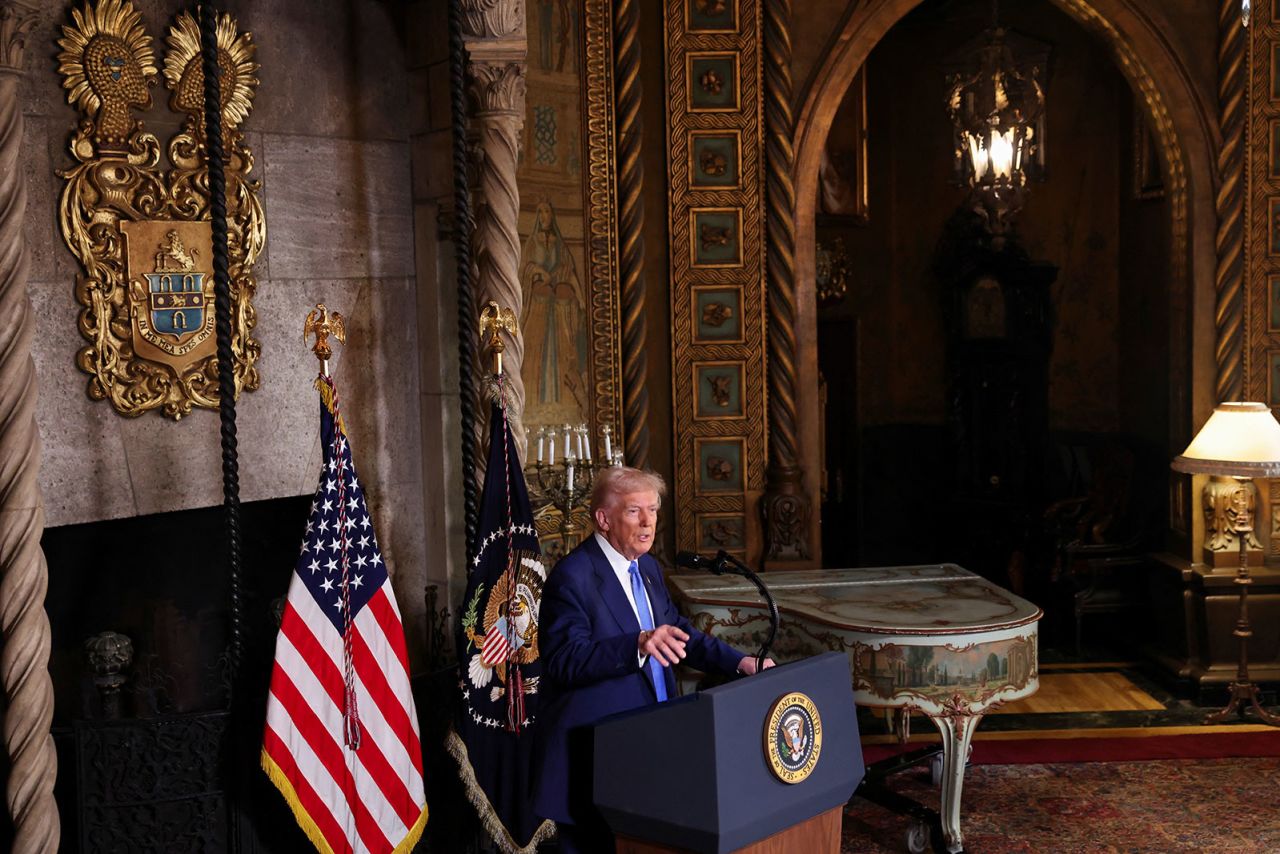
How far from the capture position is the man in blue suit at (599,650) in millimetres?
3551

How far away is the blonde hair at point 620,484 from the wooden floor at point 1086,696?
418cm

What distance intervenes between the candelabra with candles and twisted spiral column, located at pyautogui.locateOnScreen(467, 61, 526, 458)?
2.30 ft

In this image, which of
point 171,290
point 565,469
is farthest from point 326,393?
point 565,469

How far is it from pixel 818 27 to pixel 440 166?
8.43 ft

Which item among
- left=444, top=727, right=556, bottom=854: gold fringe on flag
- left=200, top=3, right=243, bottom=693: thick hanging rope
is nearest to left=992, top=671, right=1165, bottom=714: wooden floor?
left=444, top=727, right=556, bottom=854: gold fringe on flag

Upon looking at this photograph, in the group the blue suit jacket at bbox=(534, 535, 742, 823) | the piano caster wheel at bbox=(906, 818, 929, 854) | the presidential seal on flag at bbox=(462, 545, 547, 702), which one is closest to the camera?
the blue suit jacket at bbox=(534, 535, 742, 823)

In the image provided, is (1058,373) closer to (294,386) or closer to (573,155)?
(573,155)

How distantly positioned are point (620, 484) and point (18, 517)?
1.73m

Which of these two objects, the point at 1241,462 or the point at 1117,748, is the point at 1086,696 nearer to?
the point at 1117,748

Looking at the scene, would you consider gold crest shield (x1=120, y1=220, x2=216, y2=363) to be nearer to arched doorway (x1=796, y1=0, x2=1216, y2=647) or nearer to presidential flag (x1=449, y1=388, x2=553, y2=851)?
presidential flag (x1=449, y1=388, x2=553, y2=851)

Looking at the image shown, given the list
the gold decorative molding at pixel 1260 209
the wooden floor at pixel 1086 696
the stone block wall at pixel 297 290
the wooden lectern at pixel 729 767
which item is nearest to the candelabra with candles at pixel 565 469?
the stone block wall at pixel 297 290

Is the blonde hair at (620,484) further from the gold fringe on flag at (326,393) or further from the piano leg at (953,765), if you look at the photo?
the piano leg at (953,765)

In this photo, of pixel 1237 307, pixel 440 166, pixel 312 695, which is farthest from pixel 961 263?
pixel 312 695

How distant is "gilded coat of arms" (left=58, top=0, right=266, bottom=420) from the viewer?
450cm
